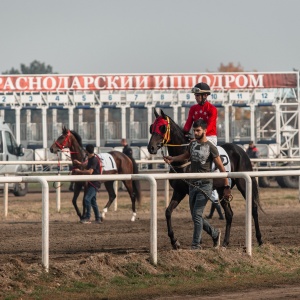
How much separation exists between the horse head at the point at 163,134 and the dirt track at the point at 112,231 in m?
1.31

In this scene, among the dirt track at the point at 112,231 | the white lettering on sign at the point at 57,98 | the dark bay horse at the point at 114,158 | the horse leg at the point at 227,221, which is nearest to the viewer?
the dirt track at the point at 112,231

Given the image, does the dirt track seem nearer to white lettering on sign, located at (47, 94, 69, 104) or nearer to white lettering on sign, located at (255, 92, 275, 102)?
Result: white lettering on sign, located at (47, 94, 69, 104)

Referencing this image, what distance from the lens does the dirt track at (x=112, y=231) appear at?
1245 centimetres

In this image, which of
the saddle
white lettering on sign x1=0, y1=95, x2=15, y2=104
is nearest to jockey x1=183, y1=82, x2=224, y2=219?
the saddle

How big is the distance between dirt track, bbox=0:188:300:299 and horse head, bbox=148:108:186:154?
131cm

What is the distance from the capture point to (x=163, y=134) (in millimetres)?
12828

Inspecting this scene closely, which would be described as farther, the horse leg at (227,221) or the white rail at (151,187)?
the horse leg at (227,221)

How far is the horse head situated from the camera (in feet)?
41.9

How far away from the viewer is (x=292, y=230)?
1566 centimetres

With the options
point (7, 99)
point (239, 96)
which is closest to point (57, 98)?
point (7, 99)

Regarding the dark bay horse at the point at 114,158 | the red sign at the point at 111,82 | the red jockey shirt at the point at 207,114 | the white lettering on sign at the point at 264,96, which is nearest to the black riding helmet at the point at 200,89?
the red jockey shirt at the point at 207,114

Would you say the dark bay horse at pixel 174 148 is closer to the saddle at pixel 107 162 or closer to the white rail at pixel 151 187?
the white rail at pixel 151 187

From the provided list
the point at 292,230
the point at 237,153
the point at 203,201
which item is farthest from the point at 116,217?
the point at 203,201

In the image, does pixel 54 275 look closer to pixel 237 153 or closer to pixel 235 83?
pixel 237 153
